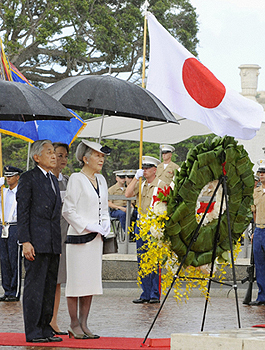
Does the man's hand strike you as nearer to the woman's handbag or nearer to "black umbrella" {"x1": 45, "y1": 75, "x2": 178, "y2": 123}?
the woman's handbag

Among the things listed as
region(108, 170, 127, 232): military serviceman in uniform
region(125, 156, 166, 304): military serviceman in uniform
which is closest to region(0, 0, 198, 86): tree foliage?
region(108, 170, 127, 232): military serviceman in uniform

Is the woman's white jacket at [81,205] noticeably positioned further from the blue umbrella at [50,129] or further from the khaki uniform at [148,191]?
the khaki uniform at [148,191]

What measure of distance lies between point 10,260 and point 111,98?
13.9ft

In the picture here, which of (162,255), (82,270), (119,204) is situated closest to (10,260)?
(82,270)

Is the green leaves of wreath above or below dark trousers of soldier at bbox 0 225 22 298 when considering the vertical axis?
above

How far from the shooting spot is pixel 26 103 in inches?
243

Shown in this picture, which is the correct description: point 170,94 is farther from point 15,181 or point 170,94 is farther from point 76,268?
point 76,268

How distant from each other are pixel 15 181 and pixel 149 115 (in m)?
4.08

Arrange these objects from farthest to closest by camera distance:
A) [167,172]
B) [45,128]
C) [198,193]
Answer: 1. [167,172]
2. [45,128]
3. [198,193]

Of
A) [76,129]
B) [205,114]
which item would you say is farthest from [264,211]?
[76,129]

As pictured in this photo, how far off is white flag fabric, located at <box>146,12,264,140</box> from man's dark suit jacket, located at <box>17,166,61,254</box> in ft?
10.4

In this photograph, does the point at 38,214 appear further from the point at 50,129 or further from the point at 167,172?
the point at 167,172

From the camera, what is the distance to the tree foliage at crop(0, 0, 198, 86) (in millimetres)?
22672

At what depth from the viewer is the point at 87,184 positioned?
22.2 feet
